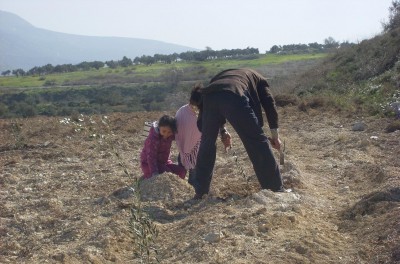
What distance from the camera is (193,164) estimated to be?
728 centimetres

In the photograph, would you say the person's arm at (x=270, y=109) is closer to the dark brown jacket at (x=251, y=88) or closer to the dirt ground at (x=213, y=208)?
the dark brown jacket at (x=251, y=88)

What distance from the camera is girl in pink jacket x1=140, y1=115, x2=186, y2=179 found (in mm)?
7035

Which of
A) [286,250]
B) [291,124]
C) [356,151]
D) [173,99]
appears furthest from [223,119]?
[173,99]

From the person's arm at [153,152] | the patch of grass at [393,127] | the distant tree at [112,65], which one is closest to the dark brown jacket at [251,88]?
the person's arm at [153,152]

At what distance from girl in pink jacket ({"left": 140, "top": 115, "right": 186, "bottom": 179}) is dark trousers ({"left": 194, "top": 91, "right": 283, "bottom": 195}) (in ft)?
2.31

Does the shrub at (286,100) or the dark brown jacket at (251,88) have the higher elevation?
the dark brown jacket at (251,88)

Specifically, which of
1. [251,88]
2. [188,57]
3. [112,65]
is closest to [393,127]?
[251,88]

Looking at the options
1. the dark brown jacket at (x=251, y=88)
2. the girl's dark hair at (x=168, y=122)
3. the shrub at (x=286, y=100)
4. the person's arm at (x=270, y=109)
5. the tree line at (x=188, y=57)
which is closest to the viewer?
the dark brown jacket at (x=251, y=88)

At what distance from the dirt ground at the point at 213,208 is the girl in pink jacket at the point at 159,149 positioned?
0.33 m

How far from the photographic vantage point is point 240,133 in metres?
6.22

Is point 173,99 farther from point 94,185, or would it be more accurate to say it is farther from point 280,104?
point 94,185

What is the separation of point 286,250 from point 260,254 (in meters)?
0.19

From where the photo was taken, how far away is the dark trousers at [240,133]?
6.14 meters

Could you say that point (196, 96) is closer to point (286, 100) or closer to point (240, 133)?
point (240, 133)
